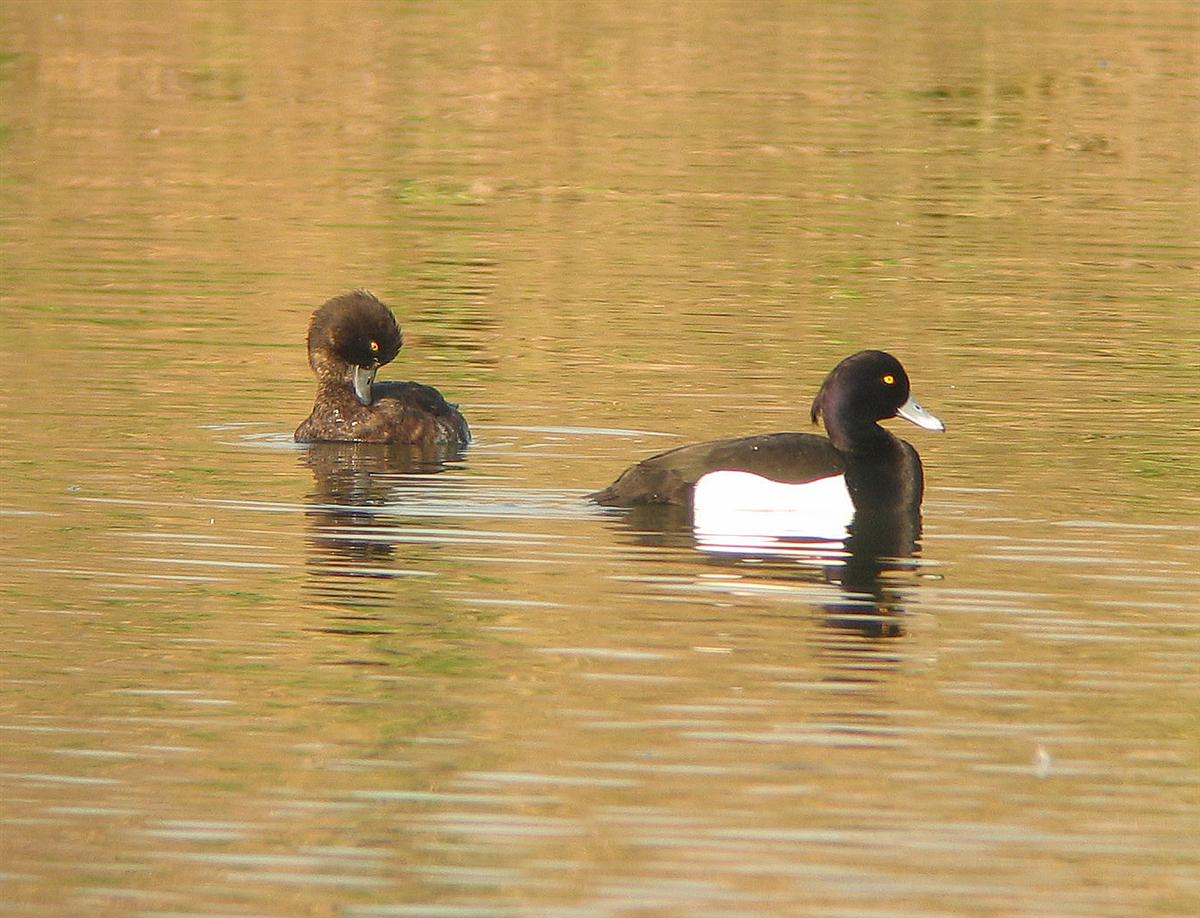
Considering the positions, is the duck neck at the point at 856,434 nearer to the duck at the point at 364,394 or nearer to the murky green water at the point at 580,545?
the murky green water at the point at 580,545

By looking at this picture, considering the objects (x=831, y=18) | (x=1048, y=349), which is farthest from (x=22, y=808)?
(x=831, y=18)

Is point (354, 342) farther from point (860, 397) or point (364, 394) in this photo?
point (860, 397)

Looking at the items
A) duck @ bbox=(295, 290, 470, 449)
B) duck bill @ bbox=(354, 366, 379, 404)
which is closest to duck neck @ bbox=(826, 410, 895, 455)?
duck @ bbox=(295, 290, 470, 449)

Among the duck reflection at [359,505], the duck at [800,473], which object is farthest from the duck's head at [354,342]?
the duck at [800,473]

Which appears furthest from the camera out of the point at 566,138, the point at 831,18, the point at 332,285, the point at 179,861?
the point at 831,18

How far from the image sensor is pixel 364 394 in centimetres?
1611

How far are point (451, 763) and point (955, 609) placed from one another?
3196mm

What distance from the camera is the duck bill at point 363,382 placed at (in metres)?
16.1

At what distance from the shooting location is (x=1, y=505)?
13.4 meters

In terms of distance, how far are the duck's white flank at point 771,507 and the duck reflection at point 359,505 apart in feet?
5.18

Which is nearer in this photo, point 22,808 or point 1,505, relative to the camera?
point 22,808

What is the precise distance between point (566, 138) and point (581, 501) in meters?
18.3

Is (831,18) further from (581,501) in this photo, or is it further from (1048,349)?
(581,501)

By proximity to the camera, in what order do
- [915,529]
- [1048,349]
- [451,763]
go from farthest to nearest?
[1048,349] → [915,529] → [451,763]
